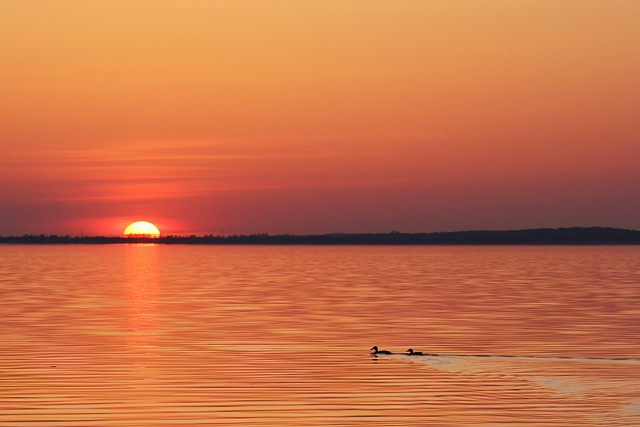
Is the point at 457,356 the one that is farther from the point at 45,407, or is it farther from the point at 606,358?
the point at 45,407

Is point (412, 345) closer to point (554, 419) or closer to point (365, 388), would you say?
point (365, 388)

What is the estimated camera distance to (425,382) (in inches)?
1136

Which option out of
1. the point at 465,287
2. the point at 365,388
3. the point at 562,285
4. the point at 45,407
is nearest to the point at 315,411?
the point at 365,388

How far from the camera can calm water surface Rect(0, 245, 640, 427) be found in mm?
24375

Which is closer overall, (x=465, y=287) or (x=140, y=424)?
(x=140, y=424)

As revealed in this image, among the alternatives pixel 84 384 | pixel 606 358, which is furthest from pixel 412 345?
pixel 84 384

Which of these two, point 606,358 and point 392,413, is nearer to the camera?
point 392,413

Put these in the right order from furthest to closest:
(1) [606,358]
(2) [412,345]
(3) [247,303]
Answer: (3) [247,303], (2) [412,345], (1) [606,358]

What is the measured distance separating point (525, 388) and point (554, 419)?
414 cm

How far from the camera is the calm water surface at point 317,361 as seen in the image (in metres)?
24.4

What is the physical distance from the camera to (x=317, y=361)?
110ft

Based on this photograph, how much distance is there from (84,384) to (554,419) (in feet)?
36.1

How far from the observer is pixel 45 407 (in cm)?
2478

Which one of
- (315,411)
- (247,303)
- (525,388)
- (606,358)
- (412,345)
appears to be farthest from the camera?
(247,303)
